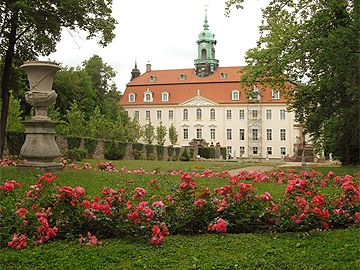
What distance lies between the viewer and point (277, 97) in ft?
161

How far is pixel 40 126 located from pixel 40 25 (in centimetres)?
456

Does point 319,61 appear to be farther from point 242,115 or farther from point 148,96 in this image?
point 148,96

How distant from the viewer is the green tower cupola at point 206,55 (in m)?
53.7

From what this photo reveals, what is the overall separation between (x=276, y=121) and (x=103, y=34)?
132 feet

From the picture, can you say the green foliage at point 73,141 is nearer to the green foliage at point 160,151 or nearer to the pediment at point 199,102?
the green foliage at point 160,151

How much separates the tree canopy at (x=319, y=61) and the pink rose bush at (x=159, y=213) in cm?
733

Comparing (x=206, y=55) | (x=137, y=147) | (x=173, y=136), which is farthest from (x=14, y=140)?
(x=206, y=55)

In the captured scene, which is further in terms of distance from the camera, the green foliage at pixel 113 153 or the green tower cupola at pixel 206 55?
the green tower cupola at pixel 206 55

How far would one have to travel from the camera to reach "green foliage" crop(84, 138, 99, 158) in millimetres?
21281

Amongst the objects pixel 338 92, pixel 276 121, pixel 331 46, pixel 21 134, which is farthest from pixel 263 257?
pixel 276 121

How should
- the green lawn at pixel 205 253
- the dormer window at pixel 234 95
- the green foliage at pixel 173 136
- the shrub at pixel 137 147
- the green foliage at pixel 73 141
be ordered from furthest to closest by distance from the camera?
the dormer window at pixel 234 95 < the green foliage at pixel 173 136 < the shrub at pixel 137 147 < the green foliage at pixel 73 141 < the green lawn at pixel 205 253

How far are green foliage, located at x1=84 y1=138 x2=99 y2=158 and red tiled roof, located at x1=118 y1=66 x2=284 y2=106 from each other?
30968 mm

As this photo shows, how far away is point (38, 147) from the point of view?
8836 millimetres

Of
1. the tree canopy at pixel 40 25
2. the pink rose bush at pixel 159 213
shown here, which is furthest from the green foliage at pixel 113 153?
the pink rose bush at pixel 159 213
